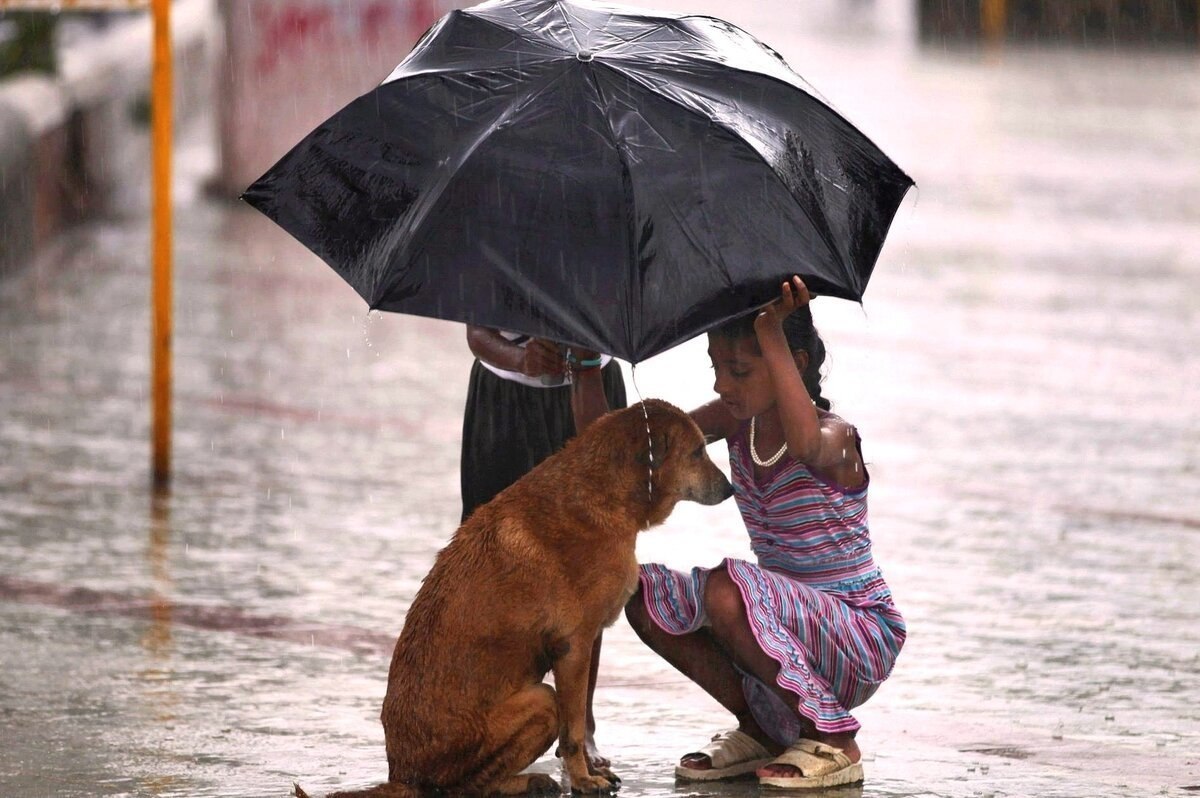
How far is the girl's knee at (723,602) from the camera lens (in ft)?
16.6

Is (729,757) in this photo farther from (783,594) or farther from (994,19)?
(994,19)

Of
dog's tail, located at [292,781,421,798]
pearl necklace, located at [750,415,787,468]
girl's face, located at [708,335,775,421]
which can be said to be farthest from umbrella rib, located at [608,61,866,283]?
dog's tail, located at [292,781,421,798]

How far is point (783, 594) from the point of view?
5.12 m

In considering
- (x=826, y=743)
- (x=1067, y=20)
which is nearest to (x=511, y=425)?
(x=826, y=743)

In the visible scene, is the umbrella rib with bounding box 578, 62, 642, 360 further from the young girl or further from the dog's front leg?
the dog's front leg

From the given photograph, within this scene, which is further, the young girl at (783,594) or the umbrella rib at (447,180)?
the young girl at (783,594)

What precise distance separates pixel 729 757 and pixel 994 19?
94.4 ft

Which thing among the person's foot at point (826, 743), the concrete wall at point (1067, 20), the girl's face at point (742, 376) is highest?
the concrete wall at point (1067, 20)

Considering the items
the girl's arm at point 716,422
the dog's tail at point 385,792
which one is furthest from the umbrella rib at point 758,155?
the dog's tail at point 385,792

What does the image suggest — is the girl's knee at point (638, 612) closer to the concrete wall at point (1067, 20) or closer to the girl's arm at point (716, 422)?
the girl's arm at point (716, 422)

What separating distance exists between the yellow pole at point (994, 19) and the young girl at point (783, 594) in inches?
1112

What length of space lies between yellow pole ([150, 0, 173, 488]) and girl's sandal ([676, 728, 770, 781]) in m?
3.78

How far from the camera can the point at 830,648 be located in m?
5.14

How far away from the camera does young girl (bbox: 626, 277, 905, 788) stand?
5059 millimetres
